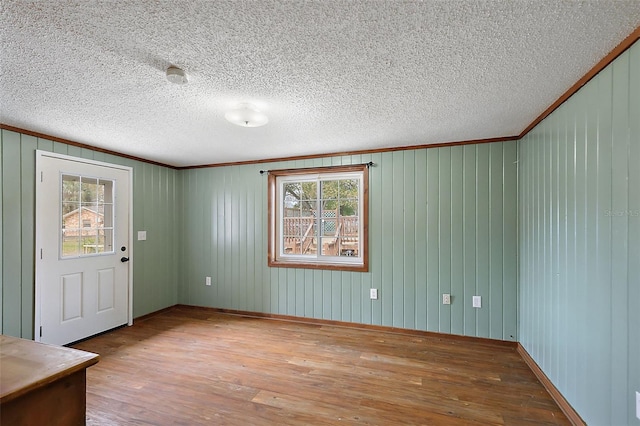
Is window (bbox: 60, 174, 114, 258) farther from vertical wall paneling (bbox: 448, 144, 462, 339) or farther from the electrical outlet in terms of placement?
Answer: the electrical outlet

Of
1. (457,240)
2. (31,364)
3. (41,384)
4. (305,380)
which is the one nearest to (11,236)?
(31,364)

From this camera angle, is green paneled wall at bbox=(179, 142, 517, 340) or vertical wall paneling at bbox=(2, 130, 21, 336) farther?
green paneled wall at bbox=(179, 142, 517, 340)

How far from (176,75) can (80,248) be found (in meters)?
2.72

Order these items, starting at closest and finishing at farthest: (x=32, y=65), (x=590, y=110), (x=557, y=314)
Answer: (x=32, y=65) → (x=590, y=110) → (x=557, y=314)

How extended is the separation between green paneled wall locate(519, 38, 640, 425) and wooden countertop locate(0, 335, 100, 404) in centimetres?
247

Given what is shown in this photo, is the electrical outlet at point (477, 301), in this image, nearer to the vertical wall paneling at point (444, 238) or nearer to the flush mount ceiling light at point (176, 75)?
the vertical wall paneling at point (444, 238)

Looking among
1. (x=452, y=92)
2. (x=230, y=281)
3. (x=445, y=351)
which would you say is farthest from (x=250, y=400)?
(x=452, y=92)

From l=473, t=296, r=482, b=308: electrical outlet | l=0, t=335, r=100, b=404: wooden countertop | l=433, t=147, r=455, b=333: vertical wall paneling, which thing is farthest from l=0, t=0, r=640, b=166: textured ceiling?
l=473, t=296, r=482, b=308: electrical outlet

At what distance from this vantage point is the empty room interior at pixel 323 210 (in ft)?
4.67

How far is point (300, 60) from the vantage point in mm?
1653

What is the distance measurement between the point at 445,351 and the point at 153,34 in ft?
11.3

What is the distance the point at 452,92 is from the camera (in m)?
2.08

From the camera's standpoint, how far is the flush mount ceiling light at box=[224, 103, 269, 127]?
2260mm

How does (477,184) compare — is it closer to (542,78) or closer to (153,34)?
(542,78)
